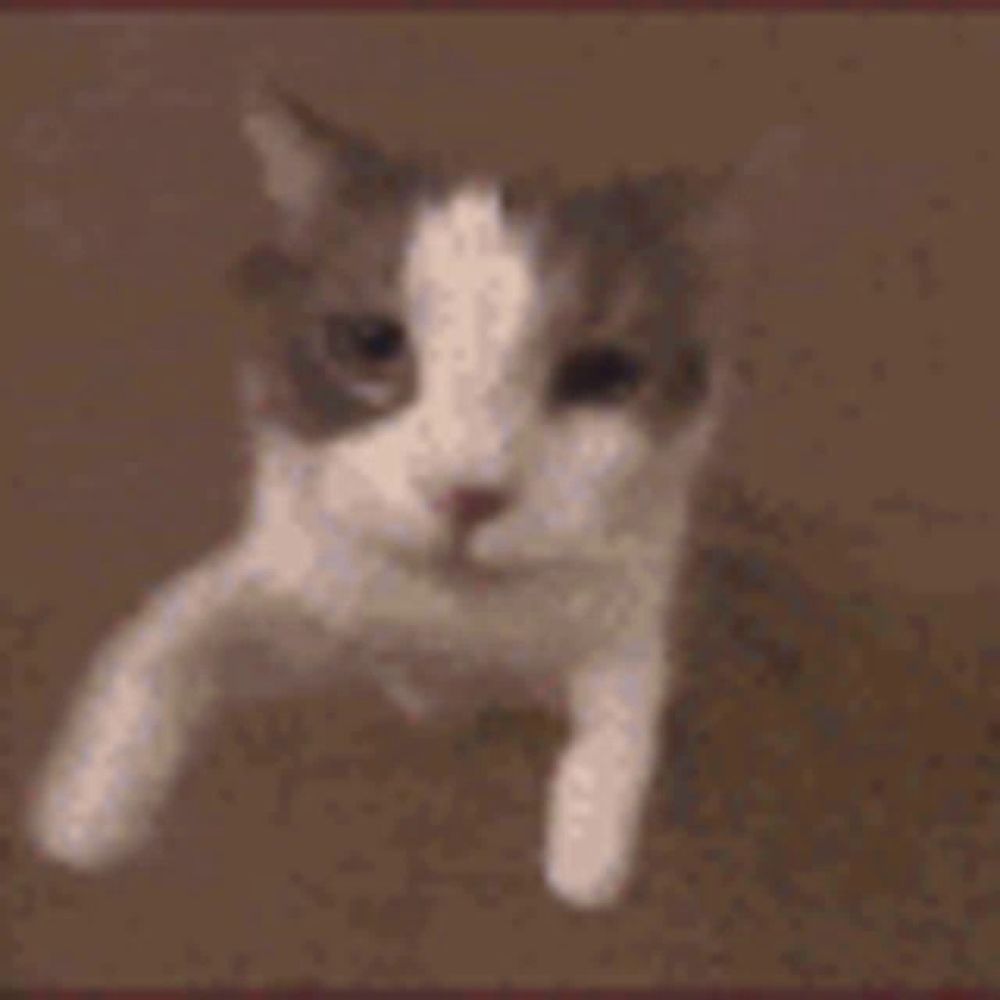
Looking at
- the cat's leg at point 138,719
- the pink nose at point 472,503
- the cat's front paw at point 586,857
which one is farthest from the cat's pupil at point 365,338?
the cat's front paw at point 586,857

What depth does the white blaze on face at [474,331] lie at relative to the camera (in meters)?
0.86

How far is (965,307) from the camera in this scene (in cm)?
148

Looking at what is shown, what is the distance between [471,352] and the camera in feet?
2.85

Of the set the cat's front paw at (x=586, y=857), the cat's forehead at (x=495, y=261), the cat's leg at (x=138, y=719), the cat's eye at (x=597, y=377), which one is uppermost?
the cat's forehead at (x=495, y=261)

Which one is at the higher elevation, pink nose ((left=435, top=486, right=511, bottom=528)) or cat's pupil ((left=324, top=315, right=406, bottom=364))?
cat's pupil ((left=324, top=315, right=406, bottom=364))

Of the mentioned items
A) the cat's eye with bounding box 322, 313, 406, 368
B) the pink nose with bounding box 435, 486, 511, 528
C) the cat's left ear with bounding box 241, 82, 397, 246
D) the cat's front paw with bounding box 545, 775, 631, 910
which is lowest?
the cat's front paw with bounding box 545, 775, 631, 910

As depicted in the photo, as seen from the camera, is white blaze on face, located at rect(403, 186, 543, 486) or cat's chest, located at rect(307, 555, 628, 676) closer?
white blaze on face, located at rect(403, 186, 543, 486)

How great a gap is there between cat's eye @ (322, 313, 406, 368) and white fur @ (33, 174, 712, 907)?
0.02 metres

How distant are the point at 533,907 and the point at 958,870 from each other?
32 cm

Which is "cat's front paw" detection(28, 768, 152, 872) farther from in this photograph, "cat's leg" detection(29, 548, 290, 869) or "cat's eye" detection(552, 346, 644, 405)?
"cat's eye" detection(552, 346, 644, 405)

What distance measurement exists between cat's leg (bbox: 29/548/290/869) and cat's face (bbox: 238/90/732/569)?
A: 0.14 metres

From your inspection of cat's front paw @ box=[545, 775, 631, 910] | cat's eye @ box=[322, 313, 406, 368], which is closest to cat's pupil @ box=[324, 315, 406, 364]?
cat's eye @ box=[322, 313, 406, 368]

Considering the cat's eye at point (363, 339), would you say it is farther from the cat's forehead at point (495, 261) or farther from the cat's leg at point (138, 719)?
the cat's leg at point (138, 719)

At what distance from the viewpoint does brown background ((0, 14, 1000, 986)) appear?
1048 mm
